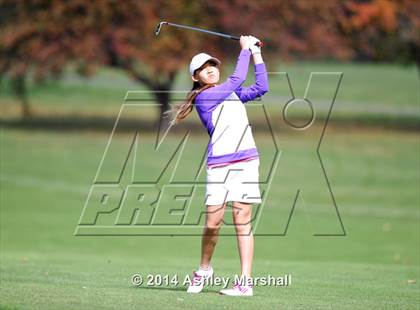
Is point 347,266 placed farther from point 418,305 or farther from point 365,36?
point 365,36

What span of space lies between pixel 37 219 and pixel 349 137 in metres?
16.2

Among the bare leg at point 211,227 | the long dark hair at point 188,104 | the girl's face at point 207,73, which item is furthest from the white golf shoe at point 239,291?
the girl's face at point 207,73

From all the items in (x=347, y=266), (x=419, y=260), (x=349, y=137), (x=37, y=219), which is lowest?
(x=349, y=137)

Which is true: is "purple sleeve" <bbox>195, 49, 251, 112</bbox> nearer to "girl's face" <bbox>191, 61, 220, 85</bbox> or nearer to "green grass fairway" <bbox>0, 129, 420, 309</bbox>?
"girl's face" <bbox>191, 61, 220, 85</bbox>

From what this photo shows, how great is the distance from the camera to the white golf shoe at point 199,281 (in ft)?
31.0

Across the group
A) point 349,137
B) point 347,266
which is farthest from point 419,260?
point 349,137

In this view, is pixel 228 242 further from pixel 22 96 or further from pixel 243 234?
pixel 22 96

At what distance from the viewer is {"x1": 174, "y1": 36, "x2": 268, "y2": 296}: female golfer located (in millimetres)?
9102

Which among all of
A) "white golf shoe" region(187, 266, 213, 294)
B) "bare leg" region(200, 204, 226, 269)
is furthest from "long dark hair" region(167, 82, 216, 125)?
"white golf shoe" region(187, 266, 213, 294)

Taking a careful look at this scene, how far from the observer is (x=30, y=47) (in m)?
33.7

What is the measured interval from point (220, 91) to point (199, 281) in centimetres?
179

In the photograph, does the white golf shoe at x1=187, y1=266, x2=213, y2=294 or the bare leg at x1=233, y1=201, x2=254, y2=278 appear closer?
the bare leg at x1=233, y1=201, x2=254, y2=278

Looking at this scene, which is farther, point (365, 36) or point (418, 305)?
point (365, 36)

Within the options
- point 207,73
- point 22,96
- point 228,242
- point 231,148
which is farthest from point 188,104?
point 22,96
